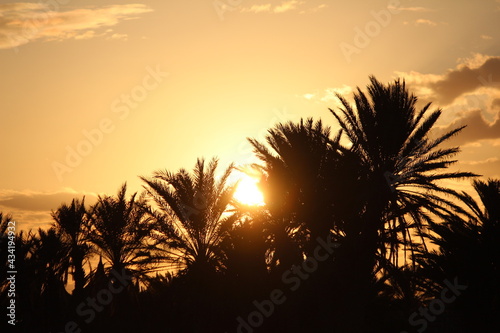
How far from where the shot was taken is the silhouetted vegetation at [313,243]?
56.0ft

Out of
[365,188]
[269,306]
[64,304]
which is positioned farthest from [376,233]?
[64,304]

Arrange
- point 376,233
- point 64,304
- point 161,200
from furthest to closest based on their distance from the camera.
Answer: point 64,304
point 161,200
point 376,233

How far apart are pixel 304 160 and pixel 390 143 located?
10.3 feet

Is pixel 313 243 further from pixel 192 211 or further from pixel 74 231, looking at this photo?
pixel 74 231

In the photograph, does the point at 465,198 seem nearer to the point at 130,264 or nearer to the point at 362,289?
the point at 362,289

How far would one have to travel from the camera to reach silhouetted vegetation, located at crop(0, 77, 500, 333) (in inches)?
672

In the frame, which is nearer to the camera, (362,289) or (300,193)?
(362,289)

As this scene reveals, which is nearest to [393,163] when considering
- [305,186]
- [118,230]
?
[305,186]

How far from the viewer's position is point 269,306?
16.5m

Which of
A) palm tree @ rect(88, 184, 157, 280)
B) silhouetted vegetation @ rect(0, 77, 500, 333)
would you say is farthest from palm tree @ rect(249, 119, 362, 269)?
palm tree @ rect(88, 184, 157, 280)

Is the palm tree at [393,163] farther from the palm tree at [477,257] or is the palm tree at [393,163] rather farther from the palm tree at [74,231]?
the palm tree at [74,231]

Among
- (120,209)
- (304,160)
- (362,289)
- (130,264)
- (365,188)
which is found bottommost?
(362,289)

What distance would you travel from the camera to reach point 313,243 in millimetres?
20172

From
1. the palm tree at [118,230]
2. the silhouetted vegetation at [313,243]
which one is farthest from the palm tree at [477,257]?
the palm tree at [118,230]
